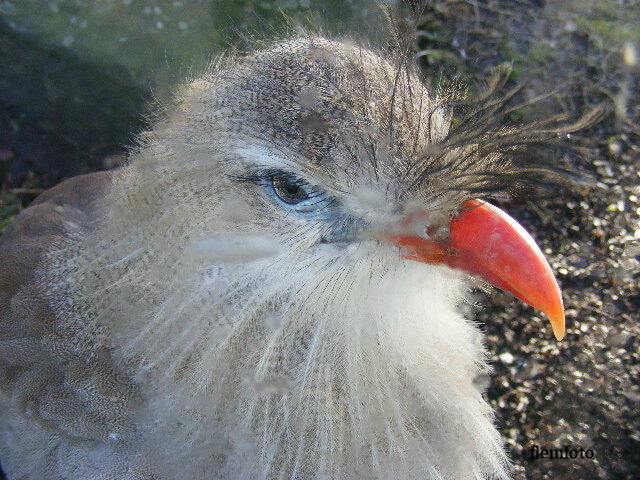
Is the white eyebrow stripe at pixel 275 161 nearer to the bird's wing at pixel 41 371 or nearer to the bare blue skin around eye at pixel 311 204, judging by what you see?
Result: the bare blue skin around eye at pixel 311 204

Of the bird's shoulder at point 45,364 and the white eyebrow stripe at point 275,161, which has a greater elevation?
the white eyebrow stripe at point 275,161

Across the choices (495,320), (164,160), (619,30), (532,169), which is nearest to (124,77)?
A: (164,160)

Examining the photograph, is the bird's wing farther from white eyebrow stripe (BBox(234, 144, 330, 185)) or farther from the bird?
white eyebrow stripe (BBox(234, 144, 330, 185))

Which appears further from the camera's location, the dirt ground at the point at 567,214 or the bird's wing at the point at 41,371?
the dirt ground at the point at 567,214

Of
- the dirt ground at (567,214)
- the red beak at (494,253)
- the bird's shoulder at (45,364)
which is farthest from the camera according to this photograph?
the dirt ground at (567,214)

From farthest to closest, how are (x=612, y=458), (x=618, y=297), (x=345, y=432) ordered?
1. (x=618, y=297)
2. (x=612, y=458)
3. (x=345, y=432)

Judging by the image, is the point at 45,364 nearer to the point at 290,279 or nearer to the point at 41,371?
the point at 41,371

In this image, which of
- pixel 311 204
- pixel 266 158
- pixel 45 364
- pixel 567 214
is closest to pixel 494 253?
pixel 311 204

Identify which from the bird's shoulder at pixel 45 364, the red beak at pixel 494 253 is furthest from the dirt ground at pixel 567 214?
the bird's shoulder at pixel 45 364

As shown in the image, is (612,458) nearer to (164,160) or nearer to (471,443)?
(471,443)
